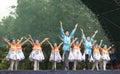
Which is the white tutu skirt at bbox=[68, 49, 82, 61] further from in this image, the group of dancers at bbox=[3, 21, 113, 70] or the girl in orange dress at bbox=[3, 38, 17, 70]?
the girl in orange dress at bbox=[3, 38, 17, 70]

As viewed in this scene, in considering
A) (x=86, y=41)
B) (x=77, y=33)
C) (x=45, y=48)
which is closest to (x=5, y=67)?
(x=45, y=48)

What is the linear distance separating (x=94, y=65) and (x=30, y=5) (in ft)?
83.4

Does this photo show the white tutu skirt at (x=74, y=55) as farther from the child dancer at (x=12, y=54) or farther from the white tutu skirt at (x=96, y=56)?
the child dancer at (x=12, y=54)

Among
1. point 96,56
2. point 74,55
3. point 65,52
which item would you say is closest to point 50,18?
point 96,56

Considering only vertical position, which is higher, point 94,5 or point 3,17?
point 3,17

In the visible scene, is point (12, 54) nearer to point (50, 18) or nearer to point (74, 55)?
point (74, 55)

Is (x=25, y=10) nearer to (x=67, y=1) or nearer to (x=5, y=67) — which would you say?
(x=67, y=1)

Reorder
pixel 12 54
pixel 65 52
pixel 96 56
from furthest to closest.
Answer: pixel 96 56, pixel 65 52, pixel 12 54

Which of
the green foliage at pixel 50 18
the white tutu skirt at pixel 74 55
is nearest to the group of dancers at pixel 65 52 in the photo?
the white tutu skirt at pixel 74 55

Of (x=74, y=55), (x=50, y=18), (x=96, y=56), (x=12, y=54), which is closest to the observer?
(x=12, y=54)

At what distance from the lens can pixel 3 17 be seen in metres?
57.1

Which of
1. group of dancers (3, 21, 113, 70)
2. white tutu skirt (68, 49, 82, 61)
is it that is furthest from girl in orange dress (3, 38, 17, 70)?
white tutu skirt (68, 49, 82, 61)

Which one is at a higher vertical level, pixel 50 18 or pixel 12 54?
pixel 50 18

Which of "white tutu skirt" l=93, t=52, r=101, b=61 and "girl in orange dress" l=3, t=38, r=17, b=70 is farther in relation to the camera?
"white tutu skirt" l=93, t=52, r=101, b=61
